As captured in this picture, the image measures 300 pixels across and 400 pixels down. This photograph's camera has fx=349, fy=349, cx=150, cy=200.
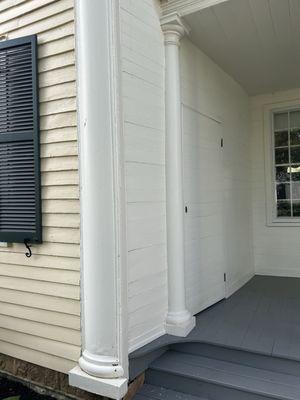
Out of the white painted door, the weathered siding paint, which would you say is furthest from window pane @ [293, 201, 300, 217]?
the weathered siding paint

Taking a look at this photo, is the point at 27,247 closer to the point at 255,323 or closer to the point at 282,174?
the point at 255,323

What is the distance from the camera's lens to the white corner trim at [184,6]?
98.2 inches

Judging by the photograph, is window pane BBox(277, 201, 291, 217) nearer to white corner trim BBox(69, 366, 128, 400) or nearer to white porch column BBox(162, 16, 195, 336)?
white porch column BBox(162, 16, 195, 336)

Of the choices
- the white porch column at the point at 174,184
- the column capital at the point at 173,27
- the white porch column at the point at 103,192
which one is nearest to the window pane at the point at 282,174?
the white porch column at the point at 174,184

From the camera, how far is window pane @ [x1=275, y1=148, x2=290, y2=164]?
4.61 m

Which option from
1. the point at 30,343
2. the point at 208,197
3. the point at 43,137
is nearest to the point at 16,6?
the point at 43,137

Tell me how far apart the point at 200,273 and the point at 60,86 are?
192 centimetres

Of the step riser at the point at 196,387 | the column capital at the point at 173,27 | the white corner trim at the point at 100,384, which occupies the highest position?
the column capital at the point at 173,27

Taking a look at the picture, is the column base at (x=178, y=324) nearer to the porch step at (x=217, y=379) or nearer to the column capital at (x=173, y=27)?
→ the porch step at (x=217, y=379)

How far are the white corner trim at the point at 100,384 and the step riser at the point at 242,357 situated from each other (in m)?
0.63

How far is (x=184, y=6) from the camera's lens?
100.0 inches

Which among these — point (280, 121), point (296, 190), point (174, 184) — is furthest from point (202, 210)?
point (280, 121)

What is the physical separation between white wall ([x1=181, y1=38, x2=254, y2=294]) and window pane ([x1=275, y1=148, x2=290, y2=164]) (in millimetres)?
393

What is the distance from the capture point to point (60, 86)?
240cm
